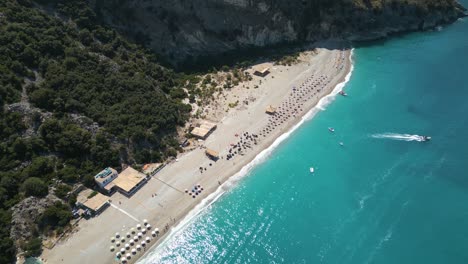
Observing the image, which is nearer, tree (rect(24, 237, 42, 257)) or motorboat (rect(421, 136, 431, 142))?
tree (rect(24, 237, 42, 257))

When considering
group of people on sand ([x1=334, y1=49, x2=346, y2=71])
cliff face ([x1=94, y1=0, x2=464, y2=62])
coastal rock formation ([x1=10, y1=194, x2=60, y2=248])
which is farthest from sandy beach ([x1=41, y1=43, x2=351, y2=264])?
cliff face ([x1=94, y1=0, x2=464, y2=62])

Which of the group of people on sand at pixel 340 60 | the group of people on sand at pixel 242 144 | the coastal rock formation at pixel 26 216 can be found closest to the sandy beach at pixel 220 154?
the group of people on sand at pixel 242 144

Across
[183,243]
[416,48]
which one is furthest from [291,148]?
[416,48]

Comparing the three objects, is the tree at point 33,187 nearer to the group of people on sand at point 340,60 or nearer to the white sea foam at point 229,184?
the white sea foam at point 229,184

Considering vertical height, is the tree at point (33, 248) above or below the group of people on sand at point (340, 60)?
below

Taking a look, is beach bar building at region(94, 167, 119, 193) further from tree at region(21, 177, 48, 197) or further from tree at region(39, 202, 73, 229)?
tree at region(21, 177, 48, 197)

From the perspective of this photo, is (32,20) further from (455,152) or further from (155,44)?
(455,152)

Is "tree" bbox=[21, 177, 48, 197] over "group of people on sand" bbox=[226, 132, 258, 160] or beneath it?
over
